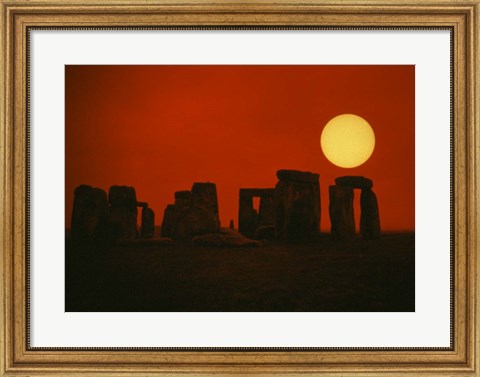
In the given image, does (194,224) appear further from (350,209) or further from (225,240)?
(350,209)

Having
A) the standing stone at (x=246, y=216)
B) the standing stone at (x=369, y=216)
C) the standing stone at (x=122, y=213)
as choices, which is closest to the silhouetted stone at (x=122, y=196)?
the standing stone at (x=122, y=213)

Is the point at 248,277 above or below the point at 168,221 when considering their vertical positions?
below

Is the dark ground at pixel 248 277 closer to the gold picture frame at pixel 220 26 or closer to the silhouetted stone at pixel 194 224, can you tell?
the silhouetted stone at pixel 194 224

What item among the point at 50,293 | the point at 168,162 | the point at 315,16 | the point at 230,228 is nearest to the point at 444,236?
the point at 230,228

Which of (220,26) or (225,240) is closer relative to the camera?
(220,26)

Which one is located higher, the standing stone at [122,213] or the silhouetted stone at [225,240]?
the standing stone at [122,213]

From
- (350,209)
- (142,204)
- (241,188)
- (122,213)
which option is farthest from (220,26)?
(350,209)

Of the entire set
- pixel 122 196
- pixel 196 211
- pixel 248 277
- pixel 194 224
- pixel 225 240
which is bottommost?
pixel 248 277

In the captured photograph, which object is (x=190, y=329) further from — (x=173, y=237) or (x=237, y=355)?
(x=173, y=237)
